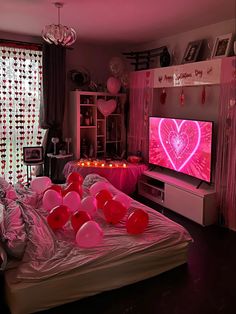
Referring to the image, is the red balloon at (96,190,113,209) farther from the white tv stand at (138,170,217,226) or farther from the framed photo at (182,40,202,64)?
the framed photo at (182,40,202,64)

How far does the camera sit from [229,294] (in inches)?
86.9

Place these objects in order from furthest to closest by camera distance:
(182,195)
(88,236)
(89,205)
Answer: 1. (182,195)
2. (89,205)
3. (88,236)

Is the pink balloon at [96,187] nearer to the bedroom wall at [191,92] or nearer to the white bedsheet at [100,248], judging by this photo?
the white bedsheet at [100,248]

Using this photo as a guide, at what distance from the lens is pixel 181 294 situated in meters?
2.19

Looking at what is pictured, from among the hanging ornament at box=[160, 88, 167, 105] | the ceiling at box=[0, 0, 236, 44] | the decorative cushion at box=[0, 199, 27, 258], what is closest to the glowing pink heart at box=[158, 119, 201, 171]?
the hanging ornament at box=[160, 88, 167, 105]

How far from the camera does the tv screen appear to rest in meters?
3.52

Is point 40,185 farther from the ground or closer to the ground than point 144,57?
closer to the ground

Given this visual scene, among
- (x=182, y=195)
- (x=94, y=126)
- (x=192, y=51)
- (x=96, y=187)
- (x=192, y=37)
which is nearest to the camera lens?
(x=96, y=187)

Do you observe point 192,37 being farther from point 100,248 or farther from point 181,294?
point 181,294

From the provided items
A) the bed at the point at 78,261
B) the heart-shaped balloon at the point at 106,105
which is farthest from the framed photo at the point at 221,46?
the bed at the point at 78,261

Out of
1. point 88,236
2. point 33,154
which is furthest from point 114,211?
point 33,154

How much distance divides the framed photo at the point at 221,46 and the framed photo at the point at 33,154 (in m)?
2.73

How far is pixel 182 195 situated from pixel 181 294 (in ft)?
5.18

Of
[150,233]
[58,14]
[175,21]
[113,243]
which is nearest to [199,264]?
[150,233]
